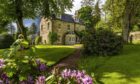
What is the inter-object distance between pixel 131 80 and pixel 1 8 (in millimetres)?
19367

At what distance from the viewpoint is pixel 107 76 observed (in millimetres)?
18672

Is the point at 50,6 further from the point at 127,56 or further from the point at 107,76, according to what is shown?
the point at 107,76

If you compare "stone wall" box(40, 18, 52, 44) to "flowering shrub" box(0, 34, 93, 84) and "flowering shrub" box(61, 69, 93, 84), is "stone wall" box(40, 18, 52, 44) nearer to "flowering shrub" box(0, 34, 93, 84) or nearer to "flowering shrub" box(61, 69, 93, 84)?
"flowering shrub" box(0, 34, 93, 84)

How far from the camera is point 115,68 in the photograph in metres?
20.9

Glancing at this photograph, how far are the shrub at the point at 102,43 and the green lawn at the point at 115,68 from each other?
100cm

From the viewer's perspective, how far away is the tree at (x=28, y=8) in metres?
32.6

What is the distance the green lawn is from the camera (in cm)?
1784

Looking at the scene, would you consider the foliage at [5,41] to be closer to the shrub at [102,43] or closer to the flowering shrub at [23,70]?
the shrub at [102,43]

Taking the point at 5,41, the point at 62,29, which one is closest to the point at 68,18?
the point at 62,29

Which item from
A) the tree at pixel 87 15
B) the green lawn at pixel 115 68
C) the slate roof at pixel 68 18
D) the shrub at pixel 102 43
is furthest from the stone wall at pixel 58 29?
the green lawn at pixel 115 68

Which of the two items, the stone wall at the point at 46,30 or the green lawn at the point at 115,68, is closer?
the green lawn at the point at 115,68

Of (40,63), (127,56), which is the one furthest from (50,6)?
(40,63)

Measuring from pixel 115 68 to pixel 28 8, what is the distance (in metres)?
16.7

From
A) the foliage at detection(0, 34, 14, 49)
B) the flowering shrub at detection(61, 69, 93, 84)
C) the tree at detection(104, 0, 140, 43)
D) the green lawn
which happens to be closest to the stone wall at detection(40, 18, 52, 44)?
the foliage at detection(0, 34, 14, 49)
